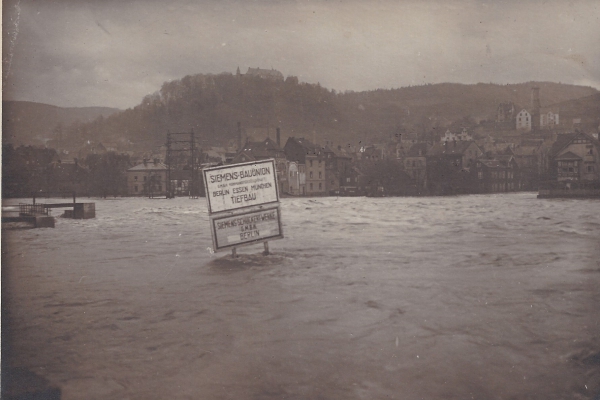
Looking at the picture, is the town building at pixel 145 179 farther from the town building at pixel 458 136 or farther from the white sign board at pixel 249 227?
Result: the town building at pixel 458 136

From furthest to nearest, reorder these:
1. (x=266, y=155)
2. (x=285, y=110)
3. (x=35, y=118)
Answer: (x=285, y=110), (x=266, y=155), (x=35, y=118)

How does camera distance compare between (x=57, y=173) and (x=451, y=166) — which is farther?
(x=451, y=166)

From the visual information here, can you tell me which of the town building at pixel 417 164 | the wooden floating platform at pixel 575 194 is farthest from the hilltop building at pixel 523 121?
the town building at pixel 417 164

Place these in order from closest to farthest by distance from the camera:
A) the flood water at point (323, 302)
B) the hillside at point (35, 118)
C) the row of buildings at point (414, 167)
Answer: the flood water at point (323, 302)
the hillside at point (35, 118)
the row of buildings at point (414, 167)

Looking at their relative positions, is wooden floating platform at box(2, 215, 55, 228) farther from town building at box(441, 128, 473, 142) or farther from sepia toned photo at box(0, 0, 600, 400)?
town building at box(441, 128, 473, 142)

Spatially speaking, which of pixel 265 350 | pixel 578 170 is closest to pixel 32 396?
pixel 265 350

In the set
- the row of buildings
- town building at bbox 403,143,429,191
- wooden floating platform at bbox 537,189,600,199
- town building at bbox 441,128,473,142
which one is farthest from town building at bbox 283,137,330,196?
wooden floating platform at bbox 537,189,600,199

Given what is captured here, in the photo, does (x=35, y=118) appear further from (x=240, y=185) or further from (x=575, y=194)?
(x=575, y=194)

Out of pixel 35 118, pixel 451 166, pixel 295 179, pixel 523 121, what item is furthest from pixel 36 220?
pixel 523 121
